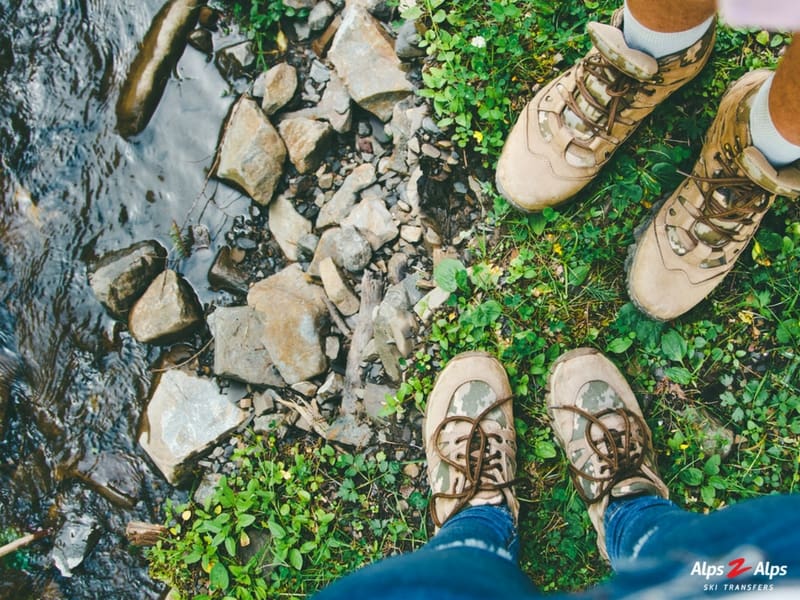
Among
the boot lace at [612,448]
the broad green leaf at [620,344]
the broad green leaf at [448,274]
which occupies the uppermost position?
the broad green leaf at [448,274]

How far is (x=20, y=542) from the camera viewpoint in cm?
311

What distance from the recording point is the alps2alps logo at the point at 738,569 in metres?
1.12

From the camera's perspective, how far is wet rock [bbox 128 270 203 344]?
3.11 meters

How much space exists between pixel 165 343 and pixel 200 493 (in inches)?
33.1

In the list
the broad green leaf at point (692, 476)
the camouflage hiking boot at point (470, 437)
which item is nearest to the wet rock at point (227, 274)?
the camouflage hiking boot at point (470, 437)

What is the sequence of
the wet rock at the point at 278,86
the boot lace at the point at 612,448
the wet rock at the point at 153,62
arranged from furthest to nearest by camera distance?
1. the wet rock at the point at 153,62
2. the wet rock at the point at 278,86
3. the boot lace at the point at 612,448

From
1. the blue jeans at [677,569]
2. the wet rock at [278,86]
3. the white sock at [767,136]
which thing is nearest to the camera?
the blue jeans at [677,569]

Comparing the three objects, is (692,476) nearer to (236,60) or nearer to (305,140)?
(305,140)

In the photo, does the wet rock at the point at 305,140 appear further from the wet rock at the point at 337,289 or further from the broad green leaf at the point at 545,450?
the broad green leaf at the point at 545,450

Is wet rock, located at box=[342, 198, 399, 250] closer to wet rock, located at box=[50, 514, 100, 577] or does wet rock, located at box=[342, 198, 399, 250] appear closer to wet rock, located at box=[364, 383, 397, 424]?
wet rock, located at box=[364, 383, 397, 424]

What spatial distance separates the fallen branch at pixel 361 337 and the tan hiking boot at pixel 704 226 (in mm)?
1198

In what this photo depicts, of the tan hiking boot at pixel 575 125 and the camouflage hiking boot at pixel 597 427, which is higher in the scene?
the tan hiking boot at pixel 575 125

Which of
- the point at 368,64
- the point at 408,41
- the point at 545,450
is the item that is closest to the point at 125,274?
the point at 368,64

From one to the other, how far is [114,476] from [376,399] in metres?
1.61
